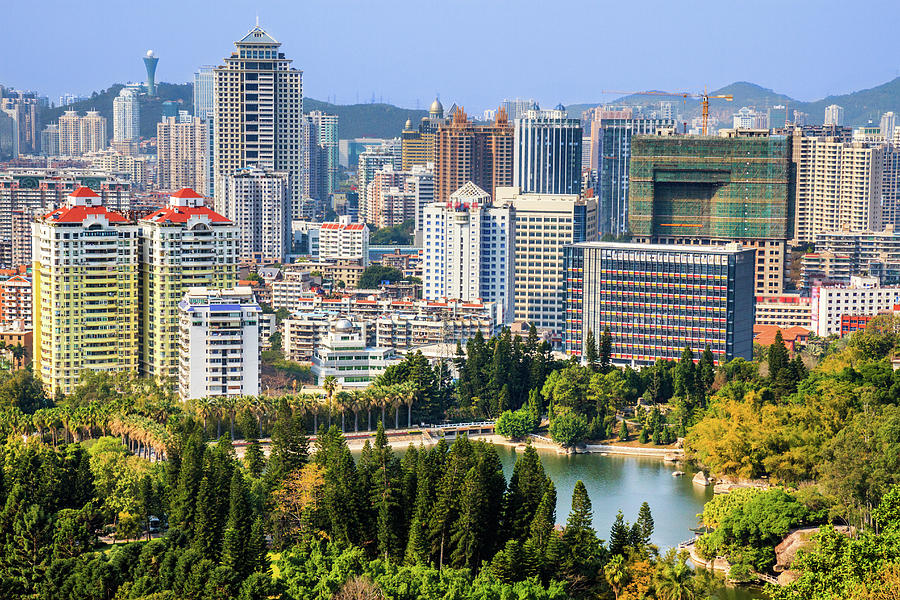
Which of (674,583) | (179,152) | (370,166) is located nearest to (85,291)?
(674,583)

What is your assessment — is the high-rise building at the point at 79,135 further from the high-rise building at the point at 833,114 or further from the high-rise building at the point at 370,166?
Result: the high-rise building at the point at 833,114

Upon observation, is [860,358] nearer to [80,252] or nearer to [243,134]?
[80,252]

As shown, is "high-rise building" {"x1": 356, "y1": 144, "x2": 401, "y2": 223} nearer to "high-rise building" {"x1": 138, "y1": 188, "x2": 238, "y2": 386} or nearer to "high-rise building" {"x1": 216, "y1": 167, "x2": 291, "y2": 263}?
"high-rise building" {"x1": 216, "y1": 167, "x2": 291, "y2": 263}

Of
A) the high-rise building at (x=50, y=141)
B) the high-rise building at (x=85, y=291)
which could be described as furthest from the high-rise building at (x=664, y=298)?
the high-rise building at (x=50, y=141)

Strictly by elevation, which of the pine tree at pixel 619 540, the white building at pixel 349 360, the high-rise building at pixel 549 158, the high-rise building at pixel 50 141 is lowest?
the pine tree at pixel 619 540

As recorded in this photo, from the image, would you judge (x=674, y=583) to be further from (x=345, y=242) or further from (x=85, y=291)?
(x=345, y=242)
